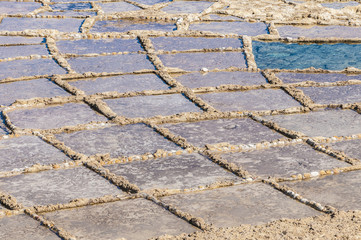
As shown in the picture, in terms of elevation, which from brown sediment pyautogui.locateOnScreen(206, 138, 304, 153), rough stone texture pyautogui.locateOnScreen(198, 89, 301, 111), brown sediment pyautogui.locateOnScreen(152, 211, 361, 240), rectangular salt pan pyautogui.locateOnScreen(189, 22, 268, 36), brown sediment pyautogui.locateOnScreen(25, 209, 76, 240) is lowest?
rough stone texture pyautogui.locateOnScreen(198, 89, 301, 111)

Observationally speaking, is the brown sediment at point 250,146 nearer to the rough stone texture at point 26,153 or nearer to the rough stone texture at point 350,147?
the rough stone texture at point 350,147

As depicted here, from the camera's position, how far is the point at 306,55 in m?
4.71

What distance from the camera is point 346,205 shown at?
8.36 feet

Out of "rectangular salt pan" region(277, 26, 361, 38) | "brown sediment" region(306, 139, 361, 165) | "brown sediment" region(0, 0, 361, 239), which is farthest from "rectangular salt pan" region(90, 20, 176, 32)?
"brown sediment" region(306, 139, 361, 165)

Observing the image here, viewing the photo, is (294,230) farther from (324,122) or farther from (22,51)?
(22,51)

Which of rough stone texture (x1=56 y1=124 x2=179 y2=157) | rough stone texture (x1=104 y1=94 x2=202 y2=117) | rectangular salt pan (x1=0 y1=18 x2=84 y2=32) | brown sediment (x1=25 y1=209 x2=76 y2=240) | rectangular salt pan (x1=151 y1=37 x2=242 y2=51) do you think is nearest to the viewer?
brown sediment (x1=25 y1=209 x2=76 y2=240)

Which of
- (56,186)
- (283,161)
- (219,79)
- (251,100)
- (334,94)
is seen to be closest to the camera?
(56,186)

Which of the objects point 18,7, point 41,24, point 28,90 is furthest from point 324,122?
point 18,7

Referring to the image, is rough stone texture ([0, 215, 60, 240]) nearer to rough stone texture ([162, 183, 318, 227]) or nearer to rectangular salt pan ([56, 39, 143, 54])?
rough stone texture ([162, 183, 318, 227])

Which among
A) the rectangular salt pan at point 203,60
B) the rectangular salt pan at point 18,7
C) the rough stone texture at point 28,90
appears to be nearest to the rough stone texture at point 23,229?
the rough stone texture at point 28,90

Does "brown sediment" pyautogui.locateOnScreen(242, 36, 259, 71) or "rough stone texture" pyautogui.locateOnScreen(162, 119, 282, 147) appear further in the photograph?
"brown sediment" pyautogui.locateOnScreen(242, 36, 259, 71)

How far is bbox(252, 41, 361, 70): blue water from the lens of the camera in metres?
4.50

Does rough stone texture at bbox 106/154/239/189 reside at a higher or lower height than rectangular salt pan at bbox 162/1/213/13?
lower

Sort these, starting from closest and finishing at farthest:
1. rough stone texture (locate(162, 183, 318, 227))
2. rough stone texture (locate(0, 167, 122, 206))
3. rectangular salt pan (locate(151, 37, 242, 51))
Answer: rough stone texture (locate(162, 183, 318, 227)) < rough stone texture (locate(0, 167, 122, 206)) < rectangular salt pan (locate(151, 37, 242, 51))
